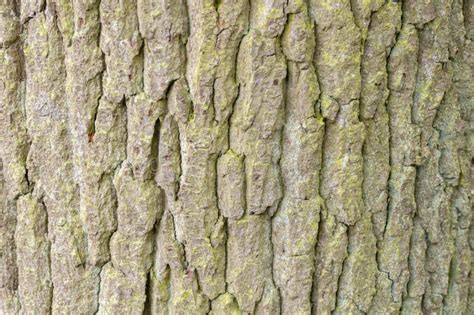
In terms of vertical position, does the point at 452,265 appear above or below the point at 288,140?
below

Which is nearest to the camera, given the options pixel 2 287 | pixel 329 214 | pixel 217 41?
pixel 217 41

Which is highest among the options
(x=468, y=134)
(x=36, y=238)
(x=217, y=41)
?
(x=217, y=41)

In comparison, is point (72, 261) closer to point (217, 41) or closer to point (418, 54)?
point (217, 41)

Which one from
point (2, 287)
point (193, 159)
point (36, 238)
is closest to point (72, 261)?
point (36, 238)

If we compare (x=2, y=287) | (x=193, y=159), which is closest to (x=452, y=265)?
(x=193, y=159)

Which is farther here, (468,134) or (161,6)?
(468,134)

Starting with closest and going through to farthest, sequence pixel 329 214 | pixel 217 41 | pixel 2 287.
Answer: pixel 217 41, pixel 329 214, pixel 2 287

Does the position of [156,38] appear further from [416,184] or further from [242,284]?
[416,184]
